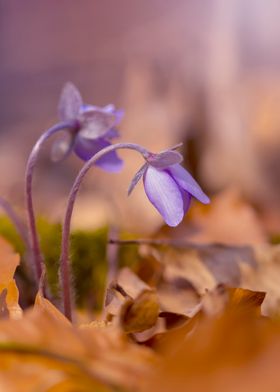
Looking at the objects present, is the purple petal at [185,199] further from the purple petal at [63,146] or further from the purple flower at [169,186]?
the purple petal at [63,146]

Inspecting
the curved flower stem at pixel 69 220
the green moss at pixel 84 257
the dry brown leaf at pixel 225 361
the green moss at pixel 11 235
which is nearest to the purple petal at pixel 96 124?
the curved flower stem at pixel 69 220

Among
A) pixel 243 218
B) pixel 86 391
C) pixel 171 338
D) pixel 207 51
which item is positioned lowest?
pixel 207 51

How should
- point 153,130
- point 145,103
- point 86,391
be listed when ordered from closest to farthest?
point 86,391 < point 153,130 < point 145,103

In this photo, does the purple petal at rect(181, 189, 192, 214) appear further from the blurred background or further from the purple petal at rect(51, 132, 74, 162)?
the blurred background

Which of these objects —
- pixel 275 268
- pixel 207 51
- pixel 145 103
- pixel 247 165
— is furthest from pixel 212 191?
pixel 207 51

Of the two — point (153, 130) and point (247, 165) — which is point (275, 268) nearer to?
Result: point (247, 165)

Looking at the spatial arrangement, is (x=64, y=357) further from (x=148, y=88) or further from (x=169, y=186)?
(x=148, y=88)

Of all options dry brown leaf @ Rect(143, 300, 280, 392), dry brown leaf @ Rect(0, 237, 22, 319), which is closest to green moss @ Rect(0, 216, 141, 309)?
dry brown leaf @ Rect(0, 237, 22, 319)
